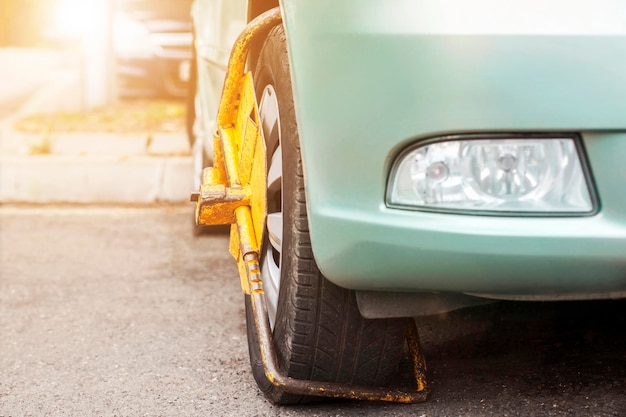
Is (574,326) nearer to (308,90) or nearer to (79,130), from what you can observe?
(308,90)

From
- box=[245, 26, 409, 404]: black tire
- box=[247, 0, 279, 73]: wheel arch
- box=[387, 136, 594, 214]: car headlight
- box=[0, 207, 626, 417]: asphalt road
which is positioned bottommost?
box=[0, 207, 626, 417]: asphalt road

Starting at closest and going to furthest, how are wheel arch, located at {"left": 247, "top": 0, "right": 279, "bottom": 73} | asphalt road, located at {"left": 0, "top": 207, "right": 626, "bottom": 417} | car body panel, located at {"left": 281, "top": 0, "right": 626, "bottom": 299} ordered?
car body panel, located at {"left": 281, "top": 0, "right": 626, "bottom": 299}, asphalt road, located at {"left": 0, "top": 207, "right": 626, "bottom": 417}, wheel arch, located at {"left": 247, "top": 0, "right": 279, "bottom": 73}

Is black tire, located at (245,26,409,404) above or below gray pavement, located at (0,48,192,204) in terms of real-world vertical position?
above

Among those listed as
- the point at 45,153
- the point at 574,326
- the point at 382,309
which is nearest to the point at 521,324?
the point at 574,326

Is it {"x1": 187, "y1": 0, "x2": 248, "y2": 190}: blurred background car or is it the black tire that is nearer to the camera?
the black tire

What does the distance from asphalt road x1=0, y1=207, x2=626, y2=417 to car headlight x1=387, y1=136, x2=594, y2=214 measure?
2.00 ft

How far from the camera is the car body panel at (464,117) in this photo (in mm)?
1442

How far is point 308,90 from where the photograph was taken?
1.58m

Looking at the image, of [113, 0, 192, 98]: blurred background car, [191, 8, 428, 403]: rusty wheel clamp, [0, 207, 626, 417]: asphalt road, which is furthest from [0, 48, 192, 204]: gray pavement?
[191, 8, 428, 403]: rusty wheel clamp

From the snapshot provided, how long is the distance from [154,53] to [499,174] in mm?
6390

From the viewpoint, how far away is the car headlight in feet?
4.85

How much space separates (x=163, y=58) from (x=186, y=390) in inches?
228

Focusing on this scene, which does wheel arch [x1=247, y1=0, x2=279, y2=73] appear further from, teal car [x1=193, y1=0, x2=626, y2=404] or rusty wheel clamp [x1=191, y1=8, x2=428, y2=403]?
A: teal car [x1=193, y1=0, x2=626, y2=404]

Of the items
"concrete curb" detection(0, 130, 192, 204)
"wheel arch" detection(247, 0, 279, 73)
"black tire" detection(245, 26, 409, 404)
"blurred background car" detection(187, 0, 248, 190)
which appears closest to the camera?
"black tire" detection(245, 26, 409, 404)
